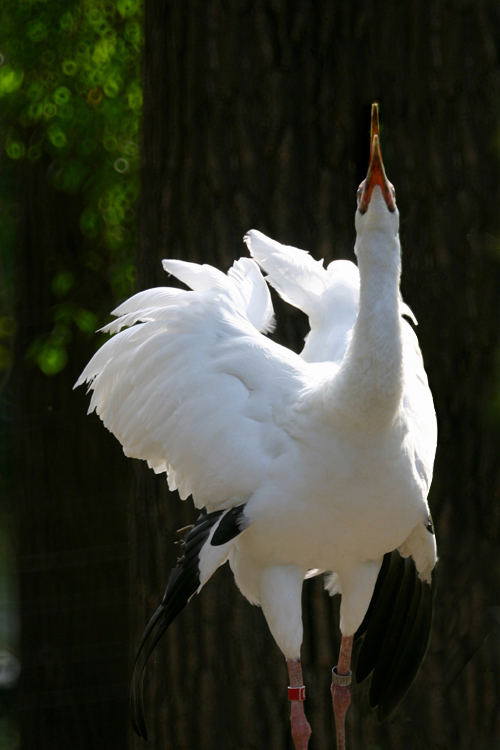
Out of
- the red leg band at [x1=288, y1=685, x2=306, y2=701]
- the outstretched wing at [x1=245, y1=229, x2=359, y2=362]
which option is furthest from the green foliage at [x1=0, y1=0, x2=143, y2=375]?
the red leg band at [x1=288, y1=685, x2=306, y2=701]

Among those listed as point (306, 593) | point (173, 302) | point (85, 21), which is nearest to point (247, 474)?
point (173, 302)

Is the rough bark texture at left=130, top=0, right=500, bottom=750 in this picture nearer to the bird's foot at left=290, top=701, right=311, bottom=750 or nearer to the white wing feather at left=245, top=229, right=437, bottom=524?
the white wing feather at left=245, top=229, right=437, bottom=524

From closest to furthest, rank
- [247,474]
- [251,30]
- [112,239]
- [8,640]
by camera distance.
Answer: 1. [247,474]
2. [251,30]
3. [112,239]
4. [8,640]

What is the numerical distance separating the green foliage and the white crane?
182 cm

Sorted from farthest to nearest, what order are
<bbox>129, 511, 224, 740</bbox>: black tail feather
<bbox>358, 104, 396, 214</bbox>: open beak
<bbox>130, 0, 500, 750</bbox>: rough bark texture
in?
<bbox>130, 0, 500, 750</bbox>: rough bark texture → <bbox>129, 511, 224, 740</bbox>: black tail feather → <bbox>358, 104, 396, 214</bbox>: open beak

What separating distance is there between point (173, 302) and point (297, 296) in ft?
1.45

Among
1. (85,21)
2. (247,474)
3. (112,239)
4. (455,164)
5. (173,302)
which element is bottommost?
(247,474)

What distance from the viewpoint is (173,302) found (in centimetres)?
292

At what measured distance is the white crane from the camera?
2377 mm

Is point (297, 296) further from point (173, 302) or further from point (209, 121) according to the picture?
point (209, 121)

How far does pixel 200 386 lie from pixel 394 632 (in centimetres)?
99

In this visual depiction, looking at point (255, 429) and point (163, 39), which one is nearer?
point (255, 429)

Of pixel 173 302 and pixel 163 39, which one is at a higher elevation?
pixel 163 39

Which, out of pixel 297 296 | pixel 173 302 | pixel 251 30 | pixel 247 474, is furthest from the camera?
pixel 251 30
